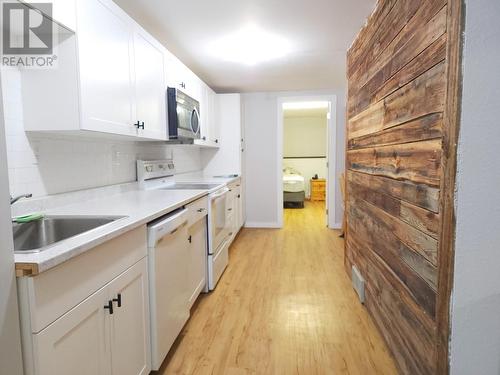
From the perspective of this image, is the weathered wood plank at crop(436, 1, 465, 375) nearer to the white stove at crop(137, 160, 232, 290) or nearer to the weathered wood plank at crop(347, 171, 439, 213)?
the weathered wood plank at crop(347, 171, 439, 213)

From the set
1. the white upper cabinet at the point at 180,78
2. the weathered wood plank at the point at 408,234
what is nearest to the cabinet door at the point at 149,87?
the white upper cabinet at the point at 180,78

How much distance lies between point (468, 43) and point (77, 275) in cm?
147

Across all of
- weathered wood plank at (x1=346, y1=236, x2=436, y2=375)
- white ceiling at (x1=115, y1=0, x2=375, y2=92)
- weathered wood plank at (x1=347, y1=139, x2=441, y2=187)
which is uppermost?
white ceiling at (x1=115, y1=0, x2=375, y2=92)

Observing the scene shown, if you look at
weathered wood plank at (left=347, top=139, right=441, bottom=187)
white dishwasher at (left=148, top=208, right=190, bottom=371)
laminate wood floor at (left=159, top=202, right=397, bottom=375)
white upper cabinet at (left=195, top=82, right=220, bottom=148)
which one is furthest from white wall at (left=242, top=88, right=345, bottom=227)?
white dishwasher at (left=148, top=208, right=190, bottom=371)

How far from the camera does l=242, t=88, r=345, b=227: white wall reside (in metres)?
4.74

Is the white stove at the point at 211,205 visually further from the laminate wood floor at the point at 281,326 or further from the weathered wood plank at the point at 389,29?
the weathered wood plank at the point at 389,29

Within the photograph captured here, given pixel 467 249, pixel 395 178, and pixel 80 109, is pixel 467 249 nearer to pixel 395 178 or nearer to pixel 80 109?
pixel 395 178

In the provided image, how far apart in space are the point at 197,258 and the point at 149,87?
128 cm

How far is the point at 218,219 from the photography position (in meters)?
2.89

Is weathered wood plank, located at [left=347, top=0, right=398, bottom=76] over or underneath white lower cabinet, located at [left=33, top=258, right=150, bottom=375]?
over

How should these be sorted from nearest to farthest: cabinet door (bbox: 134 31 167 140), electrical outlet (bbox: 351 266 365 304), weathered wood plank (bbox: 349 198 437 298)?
1. weathered wood plank (bbox: 349 198 437 298)
2. cabinet door (bbox: 134 31 167 140)
3. electrical outlet (bbox: 351 266 365 304)

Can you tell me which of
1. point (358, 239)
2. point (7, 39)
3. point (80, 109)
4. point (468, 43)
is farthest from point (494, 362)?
point (7, 39)

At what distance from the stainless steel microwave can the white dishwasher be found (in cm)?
90

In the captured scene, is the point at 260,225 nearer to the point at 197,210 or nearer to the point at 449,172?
the point at 197,210
